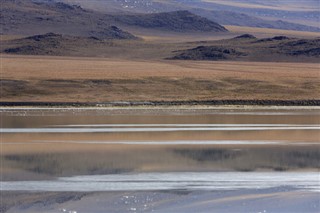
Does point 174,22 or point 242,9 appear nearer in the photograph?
point 174,22

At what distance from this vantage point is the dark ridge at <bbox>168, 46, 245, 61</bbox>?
194 feet

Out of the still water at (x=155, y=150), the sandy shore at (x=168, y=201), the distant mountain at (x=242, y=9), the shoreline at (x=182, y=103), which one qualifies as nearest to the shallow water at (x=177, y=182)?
the still water at (x=155, y=150)

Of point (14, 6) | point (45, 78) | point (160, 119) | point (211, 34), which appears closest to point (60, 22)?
point (14, 6)

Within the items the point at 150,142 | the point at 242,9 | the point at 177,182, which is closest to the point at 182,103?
the point at 150,142

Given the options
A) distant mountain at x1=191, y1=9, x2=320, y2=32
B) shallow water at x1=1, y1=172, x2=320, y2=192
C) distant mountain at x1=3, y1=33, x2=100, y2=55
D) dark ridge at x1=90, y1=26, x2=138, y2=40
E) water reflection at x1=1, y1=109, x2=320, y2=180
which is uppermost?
shallow water at x1=1, y1=172, x2=320, y2=192

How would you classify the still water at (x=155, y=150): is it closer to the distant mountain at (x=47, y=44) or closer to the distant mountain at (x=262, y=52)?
the distant mountain at (x=262, y=52)

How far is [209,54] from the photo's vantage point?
5994 cm

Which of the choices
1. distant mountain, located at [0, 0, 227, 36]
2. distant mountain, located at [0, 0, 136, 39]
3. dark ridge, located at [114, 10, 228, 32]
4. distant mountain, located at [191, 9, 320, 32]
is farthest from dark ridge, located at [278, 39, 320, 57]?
distant mountain, located at [191, 9, 320, 32]

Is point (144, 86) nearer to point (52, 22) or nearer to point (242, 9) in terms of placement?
point (52, 22)

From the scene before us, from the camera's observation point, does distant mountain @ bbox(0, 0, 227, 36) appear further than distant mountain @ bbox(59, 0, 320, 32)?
Answer: No

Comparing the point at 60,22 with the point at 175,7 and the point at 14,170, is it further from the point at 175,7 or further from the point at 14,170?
the point at 14,170

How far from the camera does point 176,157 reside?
16.3 meters

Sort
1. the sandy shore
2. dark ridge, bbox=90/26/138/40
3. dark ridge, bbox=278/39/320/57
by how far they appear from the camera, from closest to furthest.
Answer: the sandy shore < dark ridge, bbox=278/39/320/57 < dark ridge, bbox=90/26/138/40

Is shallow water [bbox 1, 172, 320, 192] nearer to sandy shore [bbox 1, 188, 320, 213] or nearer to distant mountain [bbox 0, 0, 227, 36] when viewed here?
sandy shore [bbox 1, 188, 320, 213]
